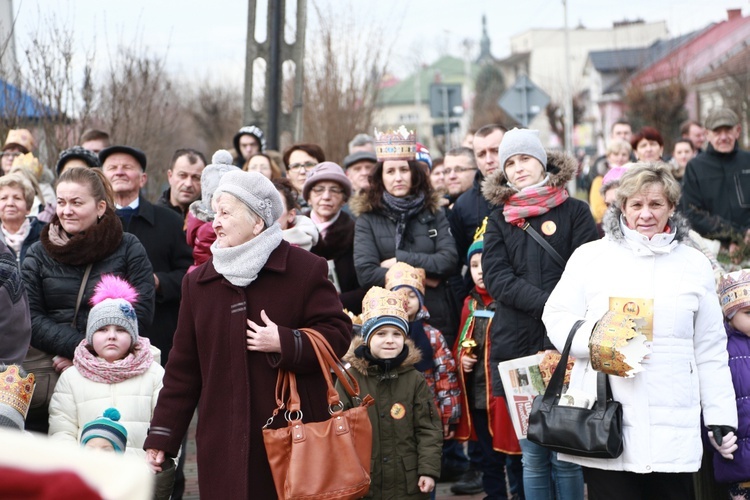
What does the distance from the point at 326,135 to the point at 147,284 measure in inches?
446

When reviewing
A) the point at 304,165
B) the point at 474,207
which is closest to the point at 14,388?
the point at 474,207

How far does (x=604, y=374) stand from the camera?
5.14m

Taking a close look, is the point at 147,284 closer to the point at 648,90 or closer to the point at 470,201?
the point at 470,201

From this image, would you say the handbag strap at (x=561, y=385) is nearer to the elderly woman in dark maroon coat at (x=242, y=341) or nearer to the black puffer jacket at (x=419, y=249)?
the elderly woman in dark maroon coat at (x=242, y=341)

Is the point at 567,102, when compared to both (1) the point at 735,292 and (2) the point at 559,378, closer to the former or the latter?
(1) the point at 735,292

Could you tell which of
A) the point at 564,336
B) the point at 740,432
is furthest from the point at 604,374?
the point at 740,432

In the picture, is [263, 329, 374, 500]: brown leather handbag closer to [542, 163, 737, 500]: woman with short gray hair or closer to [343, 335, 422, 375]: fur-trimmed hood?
[542, 163, 737, 500]: woman with short gray hair

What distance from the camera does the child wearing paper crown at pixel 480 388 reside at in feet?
22.9

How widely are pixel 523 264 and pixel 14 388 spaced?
9.75ft

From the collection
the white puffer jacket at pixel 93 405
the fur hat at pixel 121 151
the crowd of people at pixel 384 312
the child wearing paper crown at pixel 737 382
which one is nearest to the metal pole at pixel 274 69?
the crowd of people at pixel 384 312

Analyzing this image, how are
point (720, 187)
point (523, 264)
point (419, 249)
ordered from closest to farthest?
point (523, 264) < point (419, 249) < point (720, 187)

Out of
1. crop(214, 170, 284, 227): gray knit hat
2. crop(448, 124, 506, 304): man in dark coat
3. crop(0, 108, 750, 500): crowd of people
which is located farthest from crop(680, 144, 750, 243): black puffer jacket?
crop(214, 170, 284, 227): gray knit hat

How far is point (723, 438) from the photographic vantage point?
207 inches

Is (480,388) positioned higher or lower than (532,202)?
lower
